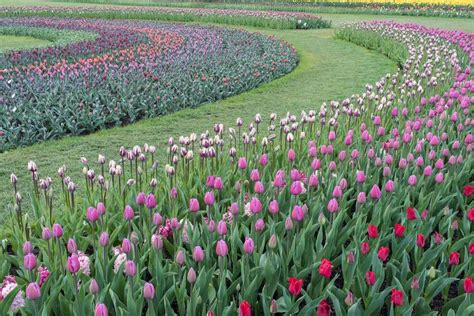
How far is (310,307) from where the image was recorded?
241cm

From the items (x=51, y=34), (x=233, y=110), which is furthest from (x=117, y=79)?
(x=51, y=34)

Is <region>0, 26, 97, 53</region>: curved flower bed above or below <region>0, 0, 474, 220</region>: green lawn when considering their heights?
above

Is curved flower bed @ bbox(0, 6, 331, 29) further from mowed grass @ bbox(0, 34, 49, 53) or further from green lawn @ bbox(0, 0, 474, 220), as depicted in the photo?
green lawn @ bbox(0, 0, 474, 220)

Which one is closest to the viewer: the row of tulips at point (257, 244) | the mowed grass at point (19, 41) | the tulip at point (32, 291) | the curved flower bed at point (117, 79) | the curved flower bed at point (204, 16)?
the tulip at point (32, 291)

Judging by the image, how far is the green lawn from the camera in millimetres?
6090

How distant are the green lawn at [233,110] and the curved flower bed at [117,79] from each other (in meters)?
0.28

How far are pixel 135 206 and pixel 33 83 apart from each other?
553cm

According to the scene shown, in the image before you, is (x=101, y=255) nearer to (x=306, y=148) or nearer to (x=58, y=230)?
(x=58, y=230)

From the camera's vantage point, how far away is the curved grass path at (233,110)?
616 cm

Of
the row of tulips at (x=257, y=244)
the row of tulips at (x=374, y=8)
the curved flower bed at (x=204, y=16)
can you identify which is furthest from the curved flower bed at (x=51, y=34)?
the row of tulips at (x=374, y=8)

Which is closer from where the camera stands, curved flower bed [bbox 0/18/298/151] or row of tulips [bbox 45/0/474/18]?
curved flower bed [bbox 0/18/298/151]

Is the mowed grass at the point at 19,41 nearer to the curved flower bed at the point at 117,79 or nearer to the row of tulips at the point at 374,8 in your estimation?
the curved flower bed at the point at 117,79

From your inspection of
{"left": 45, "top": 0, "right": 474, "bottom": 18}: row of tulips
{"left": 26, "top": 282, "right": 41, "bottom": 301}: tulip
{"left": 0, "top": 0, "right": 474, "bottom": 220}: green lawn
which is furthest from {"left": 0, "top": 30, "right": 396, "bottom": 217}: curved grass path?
{"left": 45, "top": 0, "right": 474, "bottom": 18}: row of tulips

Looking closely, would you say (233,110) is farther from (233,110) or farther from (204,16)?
(204,16)
